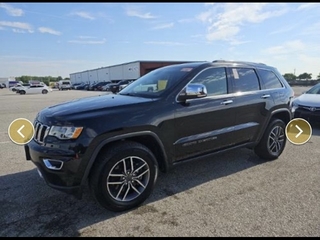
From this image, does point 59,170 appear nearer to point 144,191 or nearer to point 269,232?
point 144,191

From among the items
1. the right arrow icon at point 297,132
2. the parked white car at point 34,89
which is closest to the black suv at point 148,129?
the right arrow icon at point 297,132

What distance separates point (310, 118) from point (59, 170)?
745 cm

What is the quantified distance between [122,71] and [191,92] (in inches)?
2266

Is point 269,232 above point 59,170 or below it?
below

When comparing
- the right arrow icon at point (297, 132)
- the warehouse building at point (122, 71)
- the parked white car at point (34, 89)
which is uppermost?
the warehouse building at point (122, 71)

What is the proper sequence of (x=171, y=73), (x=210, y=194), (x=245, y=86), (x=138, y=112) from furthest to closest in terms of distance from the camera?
(x=245, y=86) < (x=171, y=73) < (x=210, y=194) < (x=138, y=112)

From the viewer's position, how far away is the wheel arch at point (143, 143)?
9.11 feet

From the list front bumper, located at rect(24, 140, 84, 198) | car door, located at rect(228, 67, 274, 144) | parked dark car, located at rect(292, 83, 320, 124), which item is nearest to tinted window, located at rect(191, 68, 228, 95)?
car door, located at rect(228, 67, 274, 144)

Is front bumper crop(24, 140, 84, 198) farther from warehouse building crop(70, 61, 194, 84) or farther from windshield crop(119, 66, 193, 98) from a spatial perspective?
warehouse building crop(70, 61, 194, 84)

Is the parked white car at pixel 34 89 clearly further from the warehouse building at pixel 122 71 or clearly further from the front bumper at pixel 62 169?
the front bumper at pixel 62 169

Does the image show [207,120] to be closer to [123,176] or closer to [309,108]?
[123,176]

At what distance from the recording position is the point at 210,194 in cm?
342

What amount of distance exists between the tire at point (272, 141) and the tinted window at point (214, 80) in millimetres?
1405

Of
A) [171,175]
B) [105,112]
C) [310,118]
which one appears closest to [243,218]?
[171,175]
